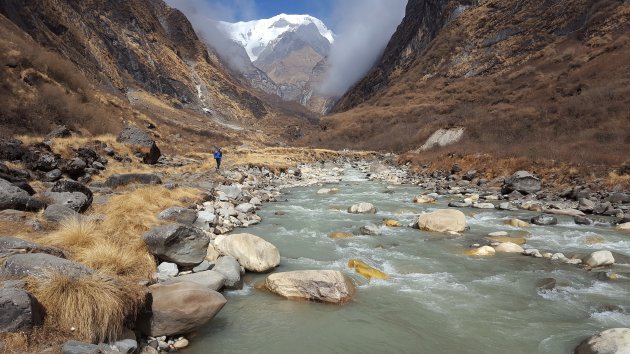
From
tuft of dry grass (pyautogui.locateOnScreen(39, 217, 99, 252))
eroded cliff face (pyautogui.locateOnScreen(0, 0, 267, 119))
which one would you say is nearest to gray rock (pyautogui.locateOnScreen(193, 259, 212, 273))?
Result: tuft of dry grass (pyautogui.locateOnScreen(39, 217, 99, 252))

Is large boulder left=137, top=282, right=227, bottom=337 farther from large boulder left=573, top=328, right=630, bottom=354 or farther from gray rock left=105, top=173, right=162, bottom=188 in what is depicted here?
gray rock left=105, top=173, right=162, bottom=188

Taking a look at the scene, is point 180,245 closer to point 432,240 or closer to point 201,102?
point 432,240

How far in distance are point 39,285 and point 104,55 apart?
10665cm

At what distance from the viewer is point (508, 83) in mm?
83562

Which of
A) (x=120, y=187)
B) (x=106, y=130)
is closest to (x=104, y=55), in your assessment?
(x=106, y=130)

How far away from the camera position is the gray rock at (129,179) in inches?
621

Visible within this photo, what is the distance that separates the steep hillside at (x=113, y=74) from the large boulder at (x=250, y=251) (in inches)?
761

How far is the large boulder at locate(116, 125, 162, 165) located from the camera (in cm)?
2577

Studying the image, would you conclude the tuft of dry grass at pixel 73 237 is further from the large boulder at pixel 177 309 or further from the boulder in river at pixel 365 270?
the boulder in river at pixel 365 270

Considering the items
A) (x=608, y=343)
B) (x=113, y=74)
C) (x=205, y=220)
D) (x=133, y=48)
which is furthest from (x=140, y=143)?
(x=133, y=48)

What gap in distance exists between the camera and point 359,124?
4107 inches

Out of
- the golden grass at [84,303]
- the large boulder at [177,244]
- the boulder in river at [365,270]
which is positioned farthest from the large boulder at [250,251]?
the golden grass at [84,303]

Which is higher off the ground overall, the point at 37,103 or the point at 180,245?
the point at 37,103

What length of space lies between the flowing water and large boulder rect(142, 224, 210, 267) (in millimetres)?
1220
